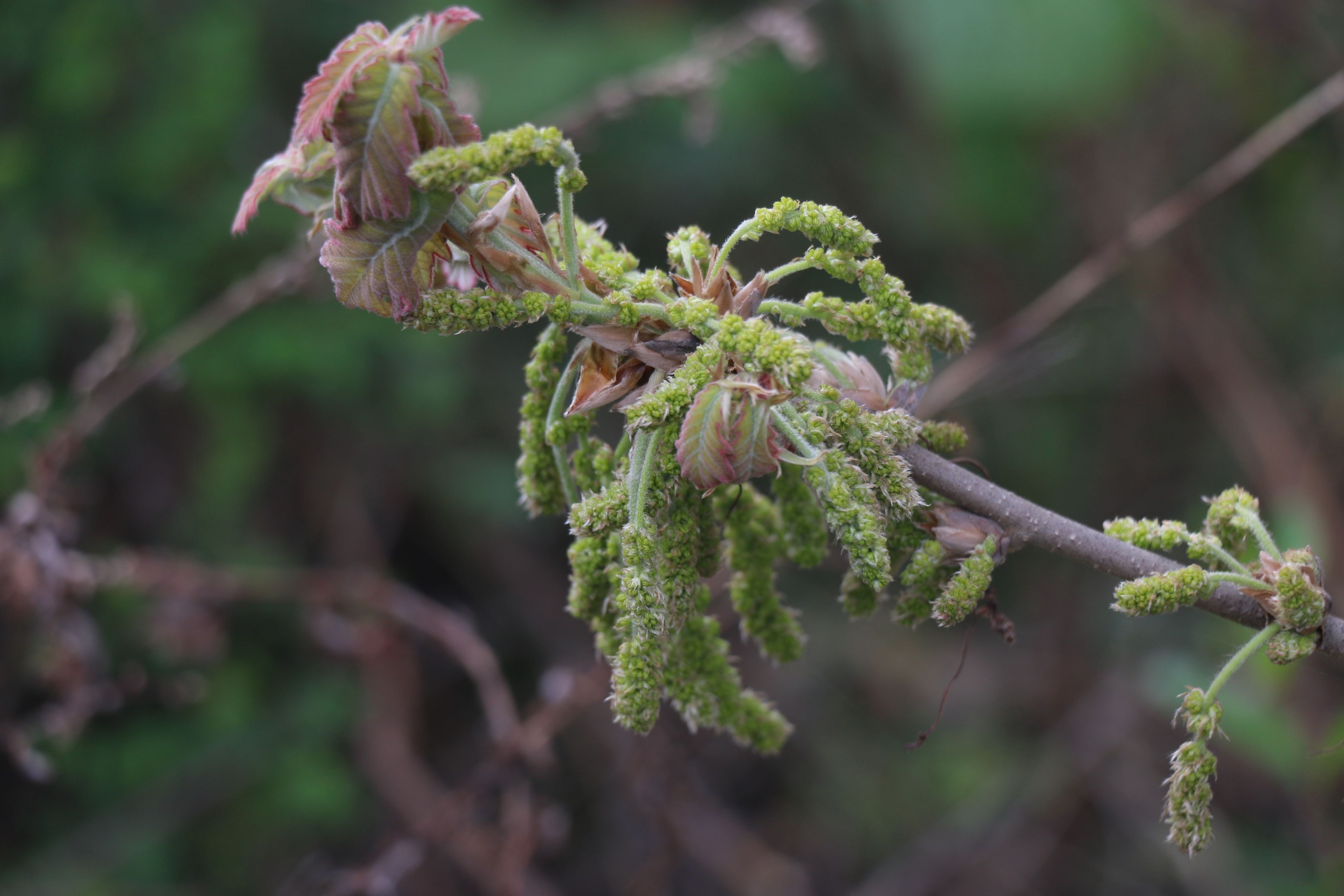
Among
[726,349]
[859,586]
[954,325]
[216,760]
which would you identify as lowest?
[216,760]

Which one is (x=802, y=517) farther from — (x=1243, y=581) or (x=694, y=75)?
(x=694, y=75)

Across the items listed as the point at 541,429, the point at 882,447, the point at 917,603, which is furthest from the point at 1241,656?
the point at 541,429

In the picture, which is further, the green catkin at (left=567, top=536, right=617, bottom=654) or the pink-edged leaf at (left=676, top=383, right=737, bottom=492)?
the green catkin at (left=567, top=536, right=617, bottom=654)

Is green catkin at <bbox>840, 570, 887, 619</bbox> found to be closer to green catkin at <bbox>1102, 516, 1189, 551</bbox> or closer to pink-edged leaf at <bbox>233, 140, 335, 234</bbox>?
green catkin at <bbox>1102, 516, 1189, 551</bbox>

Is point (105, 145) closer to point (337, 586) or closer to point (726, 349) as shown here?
point (337, 586)

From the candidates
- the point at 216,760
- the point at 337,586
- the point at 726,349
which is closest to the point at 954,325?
the point at 726,349

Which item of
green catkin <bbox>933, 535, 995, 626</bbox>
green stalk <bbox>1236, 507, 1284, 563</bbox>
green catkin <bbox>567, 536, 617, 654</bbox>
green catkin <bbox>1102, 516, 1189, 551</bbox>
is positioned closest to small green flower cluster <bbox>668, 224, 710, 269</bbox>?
green catkin <bbox>567, 536, 617, 654</bbox>
